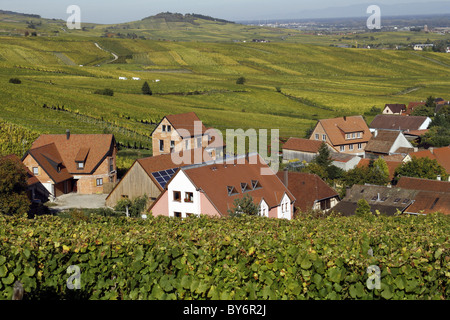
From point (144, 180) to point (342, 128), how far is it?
125ft

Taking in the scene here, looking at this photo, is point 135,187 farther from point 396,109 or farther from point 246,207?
point 396,109

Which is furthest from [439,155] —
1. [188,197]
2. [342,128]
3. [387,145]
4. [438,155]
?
[188,197]

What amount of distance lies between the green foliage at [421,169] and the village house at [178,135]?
1831cm

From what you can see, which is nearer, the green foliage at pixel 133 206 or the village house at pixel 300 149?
the green foliage at pixel 133 206

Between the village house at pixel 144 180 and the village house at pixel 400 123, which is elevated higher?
the village house at pixel 144 180

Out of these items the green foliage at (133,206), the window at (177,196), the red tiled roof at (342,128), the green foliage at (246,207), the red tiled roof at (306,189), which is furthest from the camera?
the red tiled roof at (342,128)

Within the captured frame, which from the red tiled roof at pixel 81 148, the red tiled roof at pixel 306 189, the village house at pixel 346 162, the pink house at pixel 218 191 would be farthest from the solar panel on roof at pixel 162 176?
the village house at pixel 346 162

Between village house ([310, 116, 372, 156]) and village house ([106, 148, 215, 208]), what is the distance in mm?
33491

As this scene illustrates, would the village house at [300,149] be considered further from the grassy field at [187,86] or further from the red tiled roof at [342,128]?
the grassy field at [187,86]

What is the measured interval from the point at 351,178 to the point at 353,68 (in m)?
139

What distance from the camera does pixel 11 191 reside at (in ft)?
131

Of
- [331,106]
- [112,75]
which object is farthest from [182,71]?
[331,106]

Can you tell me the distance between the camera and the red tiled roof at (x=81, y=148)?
5169 centimetres

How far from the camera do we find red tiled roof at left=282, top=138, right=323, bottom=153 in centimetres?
6995
